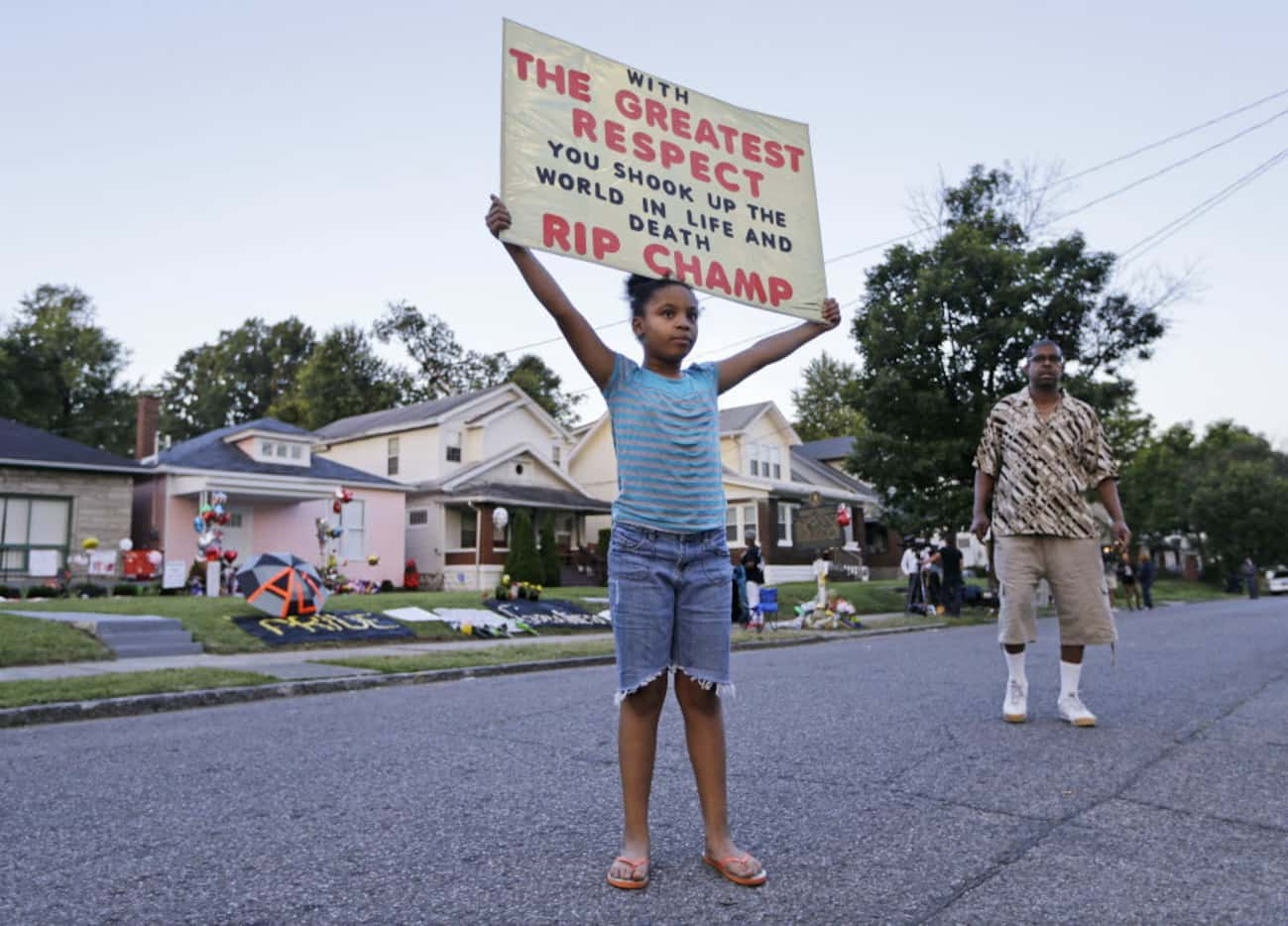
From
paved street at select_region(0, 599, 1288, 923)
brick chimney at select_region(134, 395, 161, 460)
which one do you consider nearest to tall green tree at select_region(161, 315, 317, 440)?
brick chimney at select_region(134, 395, 161, 460)

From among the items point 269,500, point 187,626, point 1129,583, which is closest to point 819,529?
point 1129,583

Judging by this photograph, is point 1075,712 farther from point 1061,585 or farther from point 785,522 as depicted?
point 785,522

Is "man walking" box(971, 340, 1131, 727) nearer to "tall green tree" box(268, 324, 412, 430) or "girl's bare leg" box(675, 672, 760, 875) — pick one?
"girl's bare leg" box(675, 672, 760, 875)

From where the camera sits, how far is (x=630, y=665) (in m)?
2.82

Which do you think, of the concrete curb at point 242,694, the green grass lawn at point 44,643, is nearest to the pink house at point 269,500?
the green grass lawn at point 44,643

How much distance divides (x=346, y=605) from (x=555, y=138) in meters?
13.6

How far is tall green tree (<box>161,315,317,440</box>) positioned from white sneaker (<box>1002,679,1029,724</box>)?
56.3 metres

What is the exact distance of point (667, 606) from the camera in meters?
2.85

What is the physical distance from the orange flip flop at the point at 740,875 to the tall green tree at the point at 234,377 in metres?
58.1

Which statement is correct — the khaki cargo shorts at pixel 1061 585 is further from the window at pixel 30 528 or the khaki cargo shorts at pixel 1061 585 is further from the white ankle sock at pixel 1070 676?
the window at pixel 30 528

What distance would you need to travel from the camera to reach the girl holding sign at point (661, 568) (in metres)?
2.82

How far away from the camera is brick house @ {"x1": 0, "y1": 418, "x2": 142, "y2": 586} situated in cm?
2191

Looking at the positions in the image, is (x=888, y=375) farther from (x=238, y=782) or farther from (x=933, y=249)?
(x=238, y=782)

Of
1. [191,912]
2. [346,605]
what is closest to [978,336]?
[346,605]
